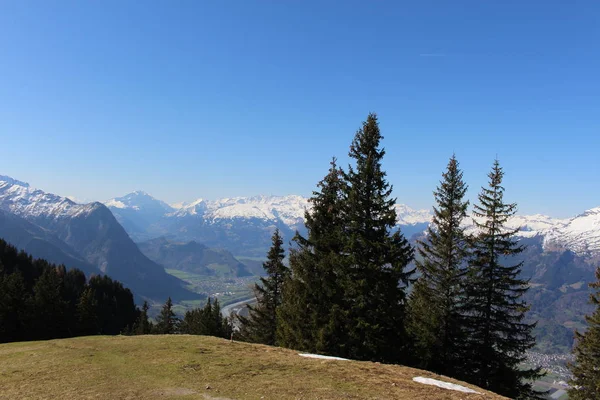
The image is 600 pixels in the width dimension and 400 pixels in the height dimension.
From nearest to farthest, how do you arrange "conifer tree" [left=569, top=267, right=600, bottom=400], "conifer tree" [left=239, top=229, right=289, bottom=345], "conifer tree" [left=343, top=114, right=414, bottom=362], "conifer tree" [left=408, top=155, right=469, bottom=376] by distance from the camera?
→ "conifer tree" [left=343, top=114, right=414, bottom=362], "conifer tree" [left=408, top=155, right=469, bottom=376], "conifer tree" [left=569, top=267, right=600, bottom=400], "conifer tree" [left=239, top=229, right=289, bottom=345]

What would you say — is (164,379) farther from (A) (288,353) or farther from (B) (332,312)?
(B) (332,312)

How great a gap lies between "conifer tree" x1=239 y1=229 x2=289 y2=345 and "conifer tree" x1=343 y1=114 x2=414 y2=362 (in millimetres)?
16892

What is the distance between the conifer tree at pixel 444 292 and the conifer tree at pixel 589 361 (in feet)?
42.5

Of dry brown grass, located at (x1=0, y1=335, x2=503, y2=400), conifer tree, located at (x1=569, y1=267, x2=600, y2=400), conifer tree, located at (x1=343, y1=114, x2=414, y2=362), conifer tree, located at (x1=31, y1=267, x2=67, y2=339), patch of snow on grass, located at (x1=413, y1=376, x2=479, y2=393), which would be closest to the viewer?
dry brown grass, located at (x1=0, y1=335, x2=503, y2=400)

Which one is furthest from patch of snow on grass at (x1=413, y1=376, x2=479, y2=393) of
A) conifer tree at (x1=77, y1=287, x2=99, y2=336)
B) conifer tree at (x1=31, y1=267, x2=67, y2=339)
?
conifer tree at (x1=77, y1=287, x2=99, y2=336)

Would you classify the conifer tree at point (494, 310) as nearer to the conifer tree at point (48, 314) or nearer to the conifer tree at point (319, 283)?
the conifer tree at point (319, 283)

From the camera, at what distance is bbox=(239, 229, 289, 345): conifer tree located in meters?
47.6

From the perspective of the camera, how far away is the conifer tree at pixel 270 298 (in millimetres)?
47625

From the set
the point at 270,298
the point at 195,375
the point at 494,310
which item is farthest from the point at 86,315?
the point at 494,310

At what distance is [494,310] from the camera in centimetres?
3278

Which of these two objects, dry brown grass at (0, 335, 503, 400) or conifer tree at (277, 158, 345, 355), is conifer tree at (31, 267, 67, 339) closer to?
dry brown grass at (0, 335, 503, 400)

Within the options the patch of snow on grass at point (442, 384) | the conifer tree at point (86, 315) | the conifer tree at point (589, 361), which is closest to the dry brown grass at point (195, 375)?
the patch of snow on grass at point (442, 384)

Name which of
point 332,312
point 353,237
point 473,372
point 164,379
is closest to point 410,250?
point 353,237

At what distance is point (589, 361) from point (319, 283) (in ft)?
91.1
